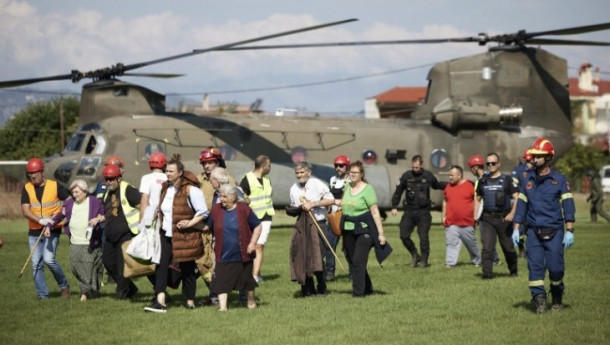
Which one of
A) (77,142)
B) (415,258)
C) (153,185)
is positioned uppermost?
(77,142)

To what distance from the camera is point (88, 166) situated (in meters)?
26.3

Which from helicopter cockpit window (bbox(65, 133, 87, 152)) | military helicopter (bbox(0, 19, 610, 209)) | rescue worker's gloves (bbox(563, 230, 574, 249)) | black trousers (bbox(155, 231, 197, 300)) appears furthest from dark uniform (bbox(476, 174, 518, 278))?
helicopter cockpit window (bbox(65, 133, 87, 152))

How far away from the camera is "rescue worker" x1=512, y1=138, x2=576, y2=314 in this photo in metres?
11.8

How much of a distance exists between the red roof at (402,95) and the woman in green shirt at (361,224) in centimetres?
12181

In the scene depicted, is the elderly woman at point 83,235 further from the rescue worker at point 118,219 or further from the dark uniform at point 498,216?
the dark uniform at point 498,216

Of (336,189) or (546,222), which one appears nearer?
(546,222)

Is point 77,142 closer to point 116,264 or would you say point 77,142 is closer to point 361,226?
point 116,264

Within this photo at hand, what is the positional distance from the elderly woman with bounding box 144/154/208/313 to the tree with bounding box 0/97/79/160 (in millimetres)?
57540

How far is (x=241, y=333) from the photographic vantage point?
10594 millimetres

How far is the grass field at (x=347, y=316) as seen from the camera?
10.4 meters

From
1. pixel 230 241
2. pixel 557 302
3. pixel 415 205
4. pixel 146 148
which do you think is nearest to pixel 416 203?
pixel 415 205

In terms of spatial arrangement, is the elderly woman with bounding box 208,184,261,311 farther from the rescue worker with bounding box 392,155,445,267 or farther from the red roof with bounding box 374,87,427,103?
the red roof with bounding box 374,87,427,103

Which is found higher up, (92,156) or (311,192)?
(92,156)

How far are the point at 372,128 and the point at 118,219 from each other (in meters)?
17.0
